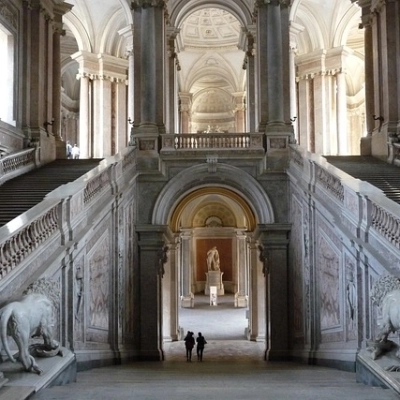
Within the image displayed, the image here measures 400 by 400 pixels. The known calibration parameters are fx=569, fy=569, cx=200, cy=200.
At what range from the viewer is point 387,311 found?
7.02m

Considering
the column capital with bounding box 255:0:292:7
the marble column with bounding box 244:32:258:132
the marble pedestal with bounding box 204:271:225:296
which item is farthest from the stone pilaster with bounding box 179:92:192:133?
the column capital with bounding box 255:0:292:7

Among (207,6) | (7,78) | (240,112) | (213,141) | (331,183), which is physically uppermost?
(207,6)

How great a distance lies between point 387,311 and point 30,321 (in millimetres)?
4305

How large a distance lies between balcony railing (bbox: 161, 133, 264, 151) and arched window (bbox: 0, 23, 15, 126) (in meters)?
4.70

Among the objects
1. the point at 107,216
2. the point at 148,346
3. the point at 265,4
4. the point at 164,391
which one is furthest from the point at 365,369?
the point at 265,4

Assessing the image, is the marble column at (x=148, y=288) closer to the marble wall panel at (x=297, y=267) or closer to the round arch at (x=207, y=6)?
the marble wall panel at (x=297, y=267)

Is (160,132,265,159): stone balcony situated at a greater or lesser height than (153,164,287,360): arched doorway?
greater

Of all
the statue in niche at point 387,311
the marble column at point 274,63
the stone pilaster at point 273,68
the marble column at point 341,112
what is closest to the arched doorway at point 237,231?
the stone pilaster at point 273,68

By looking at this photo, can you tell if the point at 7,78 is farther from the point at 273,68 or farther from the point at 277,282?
the point at 277,282

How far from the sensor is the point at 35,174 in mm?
15734

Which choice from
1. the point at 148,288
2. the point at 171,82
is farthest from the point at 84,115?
the point at 148,288

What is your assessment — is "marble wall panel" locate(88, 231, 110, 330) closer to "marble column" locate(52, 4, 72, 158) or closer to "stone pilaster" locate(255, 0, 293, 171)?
"marble column" locate(52, 4, 72, 158)

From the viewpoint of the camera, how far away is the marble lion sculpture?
6.90 m

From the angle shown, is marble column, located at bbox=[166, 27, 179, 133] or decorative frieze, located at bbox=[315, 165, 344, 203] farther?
marble column, located at bbox=[166, 27, 179, 133]
